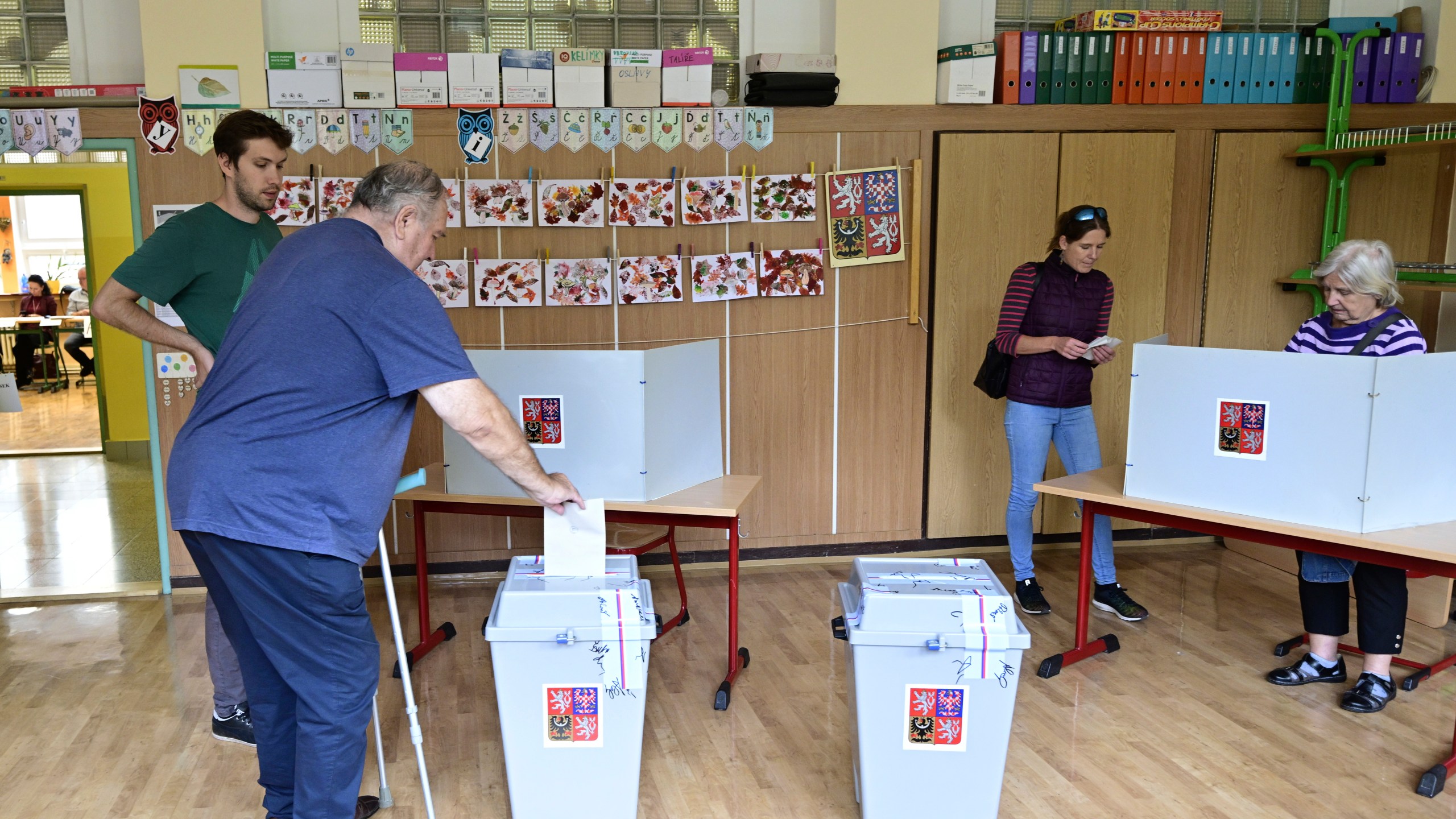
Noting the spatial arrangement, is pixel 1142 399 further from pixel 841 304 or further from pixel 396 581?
pixel 396 581

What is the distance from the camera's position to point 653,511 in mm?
3090

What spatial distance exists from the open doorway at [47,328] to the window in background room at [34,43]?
1490 millimetres

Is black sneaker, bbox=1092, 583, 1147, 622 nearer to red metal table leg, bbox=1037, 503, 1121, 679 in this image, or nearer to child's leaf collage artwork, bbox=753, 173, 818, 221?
red metal table leg, bbox=1037, 503, 1121, 679

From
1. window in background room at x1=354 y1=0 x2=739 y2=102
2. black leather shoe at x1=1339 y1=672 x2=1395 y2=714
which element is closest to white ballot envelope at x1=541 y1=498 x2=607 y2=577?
black leather shoe at x1=1339 y1=672 x2=1395 y2=714

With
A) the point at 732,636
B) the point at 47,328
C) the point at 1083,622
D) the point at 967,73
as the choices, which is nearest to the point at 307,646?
the point at 732,636

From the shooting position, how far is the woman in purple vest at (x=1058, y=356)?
3693 millimetres

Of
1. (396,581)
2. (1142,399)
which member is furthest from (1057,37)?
(396,581)

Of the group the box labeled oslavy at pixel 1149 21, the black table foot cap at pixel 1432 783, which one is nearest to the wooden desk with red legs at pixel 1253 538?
the black table foot cap at pixel 1432 783

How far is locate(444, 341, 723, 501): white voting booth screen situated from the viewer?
3041 millimetres

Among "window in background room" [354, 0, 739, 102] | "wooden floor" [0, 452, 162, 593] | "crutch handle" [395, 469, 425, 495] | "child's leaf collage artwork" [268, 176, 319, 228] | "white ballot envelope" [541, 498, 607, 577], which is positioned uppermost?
"window in background room" [354, 0, 739, 102]

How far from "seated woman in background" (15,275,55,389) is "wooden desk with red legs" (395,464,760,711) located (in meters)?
9.40

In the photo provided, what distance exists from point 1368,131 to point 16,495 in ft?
25.2

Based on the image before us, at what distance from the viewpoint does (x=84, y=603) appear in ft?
13.9

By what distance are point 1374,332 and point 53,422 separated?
10119 millimetres
